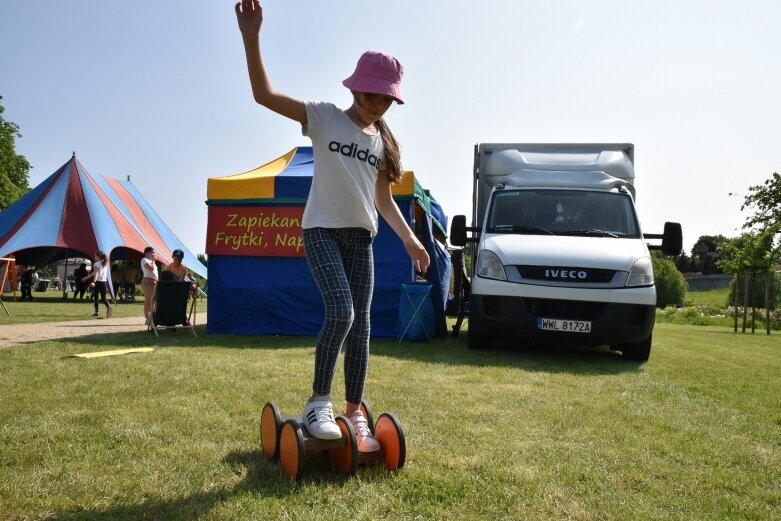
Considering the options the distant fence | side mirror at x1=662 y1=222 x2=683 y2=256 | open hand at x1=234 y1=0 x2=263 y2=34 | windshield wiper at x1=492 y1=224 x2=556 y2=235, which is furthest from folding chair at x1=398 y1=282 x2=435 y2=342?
the distant fence

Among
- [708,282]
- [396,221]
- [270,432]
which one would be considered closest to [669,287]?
[708,282]

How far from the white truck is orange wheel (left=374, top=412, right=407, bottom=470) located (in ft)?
15.4

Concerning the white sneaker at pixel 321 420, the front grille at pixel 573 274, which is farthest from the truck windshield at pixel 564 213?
the white sneaker at pixel 321 420

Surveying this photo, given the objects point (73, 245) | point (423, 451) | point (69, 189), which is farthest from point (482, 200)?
point (69, 189)

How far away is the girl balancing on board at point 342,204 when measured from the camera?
2846 mm

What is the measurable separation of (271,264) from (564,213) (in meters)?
4.36

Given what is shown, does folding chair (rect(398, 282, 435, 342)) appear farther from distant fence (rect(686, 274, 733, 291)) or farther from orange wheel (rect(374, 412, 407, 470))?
distant fence (rect(686, 274, 733, 291))

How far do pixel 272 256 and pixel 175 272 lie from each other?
2567mm

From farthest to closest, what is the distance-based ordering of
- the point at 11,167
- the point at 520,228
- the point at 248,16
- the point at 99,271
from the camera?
the point at 11,167 → the point at 99,271 → the point at 520,228 → the point at 248,16

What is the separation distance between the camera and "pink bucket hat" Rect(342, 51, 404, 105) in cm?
284

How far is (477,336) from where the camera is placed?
8.09 metres

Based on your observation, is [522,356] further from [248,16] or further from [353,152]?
[248,16]

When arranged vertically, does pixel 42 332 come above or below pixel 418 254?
below

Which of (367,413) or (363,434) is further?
(367,413)
